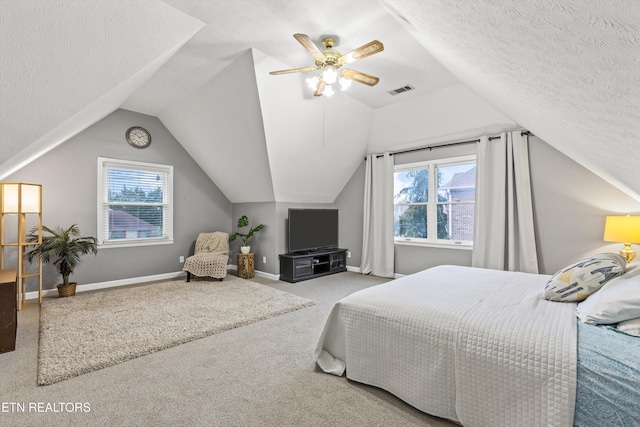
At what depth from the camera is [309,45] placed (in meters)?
2.51

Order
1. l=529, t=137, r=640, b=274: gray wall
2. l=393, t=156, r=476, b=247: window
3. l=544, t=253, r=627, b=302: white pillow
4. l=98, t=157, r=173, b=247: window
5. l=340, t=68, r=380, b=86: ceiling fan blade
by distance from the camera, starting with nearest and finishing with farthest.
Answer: l=544, t=253, r=627, b=302: white pillow → l=340, t=68, r=380, b=86: ceiling fan blade → l=529, t=137, r=640, b=274: gray wall → l=393, t=156, r=476, b=247: window → l=98, t=157, r=173, b=247: window

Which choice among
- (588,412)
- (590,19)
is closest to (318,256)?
(588,412)

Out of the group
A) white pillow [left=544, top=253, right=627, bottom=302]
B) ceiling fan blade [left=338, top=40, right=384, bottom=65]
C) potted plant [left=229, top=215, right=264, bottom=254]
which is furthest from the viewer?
potted plant [left=229, top=215, right=264, bottom=254]

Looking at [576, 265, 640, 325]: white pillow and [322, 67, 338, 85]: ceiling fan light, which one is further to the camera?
[322, 67, 338, 85]: ceiling fan light

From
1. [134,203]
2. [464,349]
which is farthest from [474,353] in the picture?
[134,203]

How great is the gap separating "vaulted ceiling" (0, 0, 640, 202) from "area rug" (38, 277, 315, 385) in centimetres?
164

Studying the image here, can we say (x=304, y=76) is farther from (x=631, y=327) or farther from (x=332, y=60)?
(x=631, y=327)

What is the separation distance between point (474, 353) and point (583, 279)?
3.32 ft

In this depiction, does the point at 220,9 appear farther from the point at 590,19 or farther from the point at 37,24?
the point at 590,19

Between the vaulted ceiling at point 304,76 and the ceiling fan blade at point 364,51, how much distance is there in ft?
0.79

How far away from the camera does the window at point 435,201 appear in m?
4.43

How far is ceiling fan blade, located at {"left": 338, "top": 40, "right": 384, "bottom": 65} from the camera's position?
2.46 meters

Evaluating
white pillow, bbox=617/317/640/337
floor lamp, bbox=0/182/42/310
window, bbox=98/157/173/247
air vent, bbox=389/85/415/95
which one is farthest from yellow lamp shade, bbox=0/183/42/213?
white pillow, bbox=617/317/640/337

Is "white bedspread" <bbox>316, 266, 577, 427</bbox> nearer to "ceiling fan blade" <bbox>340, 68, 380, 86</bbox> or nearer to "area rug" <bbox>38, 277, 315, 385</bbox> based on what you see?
"area rug" <bbox>38, 277, 315, 385</bbox>
